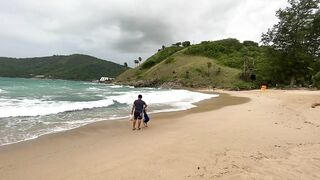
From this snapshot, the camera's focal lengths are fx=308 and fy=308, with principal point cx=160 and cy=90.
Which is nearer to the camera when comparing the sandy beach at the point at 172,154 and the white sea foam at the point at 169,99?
the sandy beach at the point at 172,154

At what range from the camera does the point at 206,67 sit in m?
89.1

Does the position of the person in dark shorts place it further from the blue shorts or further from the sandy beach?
the sandy beach

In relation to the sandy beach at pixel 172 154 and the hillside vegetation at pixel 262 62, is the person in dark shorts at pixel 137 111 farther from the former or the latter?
the hillside vegetation at pixel 262 62

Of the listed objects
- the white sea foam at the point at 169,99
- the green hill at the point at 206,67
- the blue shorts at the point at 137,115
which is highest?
the green hill at the point at 206,67

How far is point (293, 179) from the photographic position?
6.15 metres

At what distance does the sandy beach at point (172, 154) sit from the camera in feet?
22.4

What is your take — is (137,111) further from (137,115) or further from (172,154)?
(172,154)

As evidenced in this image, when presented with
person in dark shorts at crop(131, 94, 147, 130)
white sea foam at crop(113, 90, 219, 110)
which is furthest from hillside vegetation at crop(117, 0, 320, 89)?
person in dark shorts at crop(131, 94, 147, 130)

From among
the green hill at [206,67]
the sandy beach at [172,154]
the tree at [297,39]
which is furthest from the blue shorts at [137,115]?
the green hill at [206,67]

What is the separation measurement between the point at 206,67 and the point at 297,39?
35573 mm

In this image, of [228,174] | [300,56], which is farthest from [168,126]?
[300,56]

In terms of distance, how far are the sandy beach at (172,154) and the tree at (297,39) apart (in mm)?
47131

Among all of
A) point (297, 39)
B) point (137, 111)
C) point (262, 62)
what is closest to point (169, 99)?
point (137, 111)

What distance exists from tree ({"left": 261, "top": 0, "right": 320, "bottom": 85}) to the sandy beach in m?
47.1
